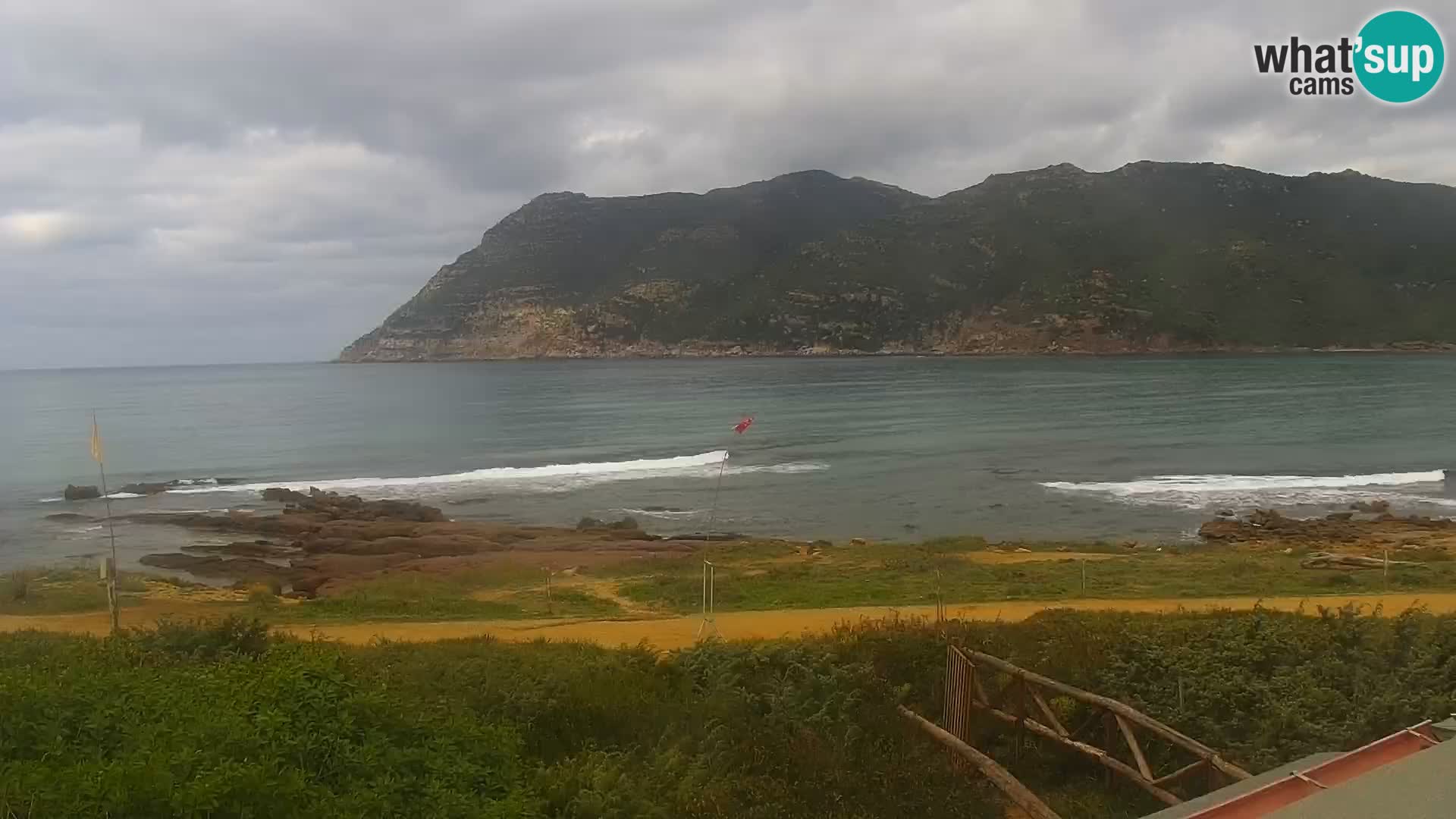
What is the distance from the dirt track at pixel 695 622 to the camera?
14320 mm

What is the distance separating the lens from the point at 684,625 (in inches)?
601

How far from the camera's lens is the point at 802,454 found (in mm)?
49469

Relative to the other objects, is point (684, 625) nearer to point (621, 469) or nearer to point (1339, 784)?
point (1339, 784)

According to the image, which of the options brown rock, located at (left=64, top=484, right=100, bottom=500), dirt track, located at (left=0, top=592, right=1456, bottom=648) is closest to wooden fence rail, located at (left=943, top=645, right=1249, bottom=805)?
dirt track, located at (left=0, top=592, right=1456, bottom=648)

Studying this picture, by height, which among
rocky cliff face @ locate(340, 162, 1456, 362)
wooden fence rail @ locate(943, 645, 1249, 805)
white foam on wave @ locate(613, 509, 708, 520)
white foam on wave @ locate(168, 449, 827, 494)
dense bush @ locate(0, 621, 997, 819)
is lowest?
white foam on wave @ locate(613, 509, 708, 520)

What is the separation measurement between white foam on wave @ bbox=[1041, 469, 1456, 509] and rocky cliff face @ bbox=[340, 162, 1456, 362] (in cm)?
10926

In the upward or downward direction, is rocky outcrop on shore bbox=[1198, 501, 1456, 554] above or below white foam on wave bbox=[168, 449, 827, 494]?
A: below

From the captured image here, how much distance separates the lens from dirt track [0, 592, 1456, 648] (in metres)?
14.3

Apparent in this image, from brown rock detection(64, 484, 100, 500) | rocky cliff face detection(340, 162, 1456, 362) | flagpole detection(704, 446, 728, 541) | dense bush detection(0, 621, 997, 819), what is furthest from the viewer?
rocky cliff face detection(340, 162, 1456, 362)

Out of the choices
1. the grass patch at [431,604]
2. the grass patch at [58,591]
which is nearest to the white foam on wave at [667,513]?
the grass patch at [431,604]

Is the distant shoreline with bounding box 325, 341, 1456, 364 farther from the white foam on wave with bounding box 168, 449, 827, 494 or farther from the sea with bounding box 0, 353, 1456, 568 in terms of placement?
the white foam on wave with bounding box 168, 449, 827, 494

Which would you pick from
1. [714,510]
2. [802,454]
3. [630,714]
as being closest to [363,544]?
[714,510]

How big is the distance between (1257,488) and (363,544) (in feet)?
111

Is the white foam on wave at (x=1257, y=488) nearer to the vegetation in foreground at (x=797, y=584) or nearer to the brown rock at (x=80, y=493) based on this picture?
the vegetation in foreground at (x=797, y=584)
